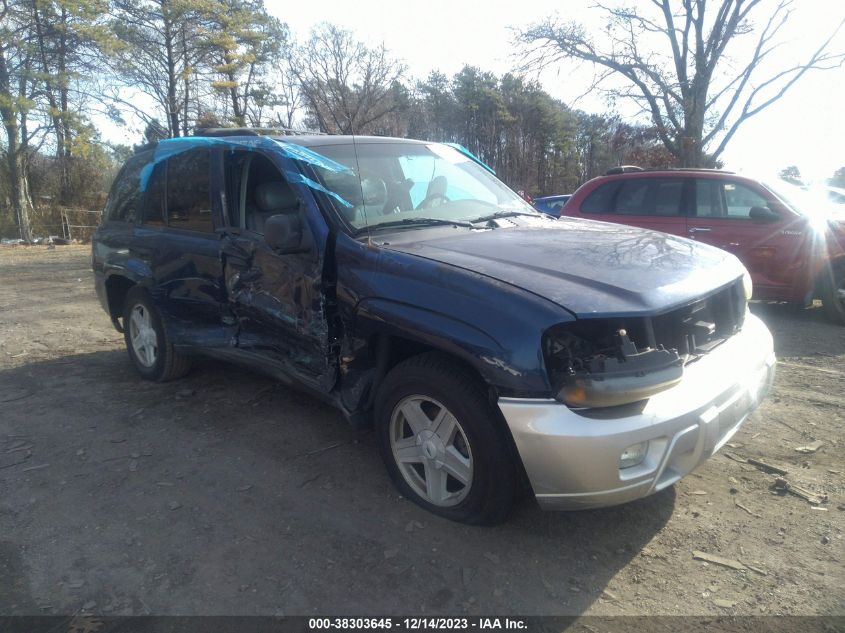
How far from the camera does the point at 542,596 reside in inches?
99.6

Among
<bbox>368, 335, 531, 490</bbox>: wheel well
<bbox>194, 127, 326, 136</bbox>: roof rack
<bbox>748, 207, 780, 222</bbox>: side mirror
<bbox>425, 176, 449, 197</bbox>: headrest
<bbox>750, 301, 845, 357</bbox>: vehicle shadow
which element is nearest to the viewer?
<bbox>368, 335, 531, 490</bbox>: wheel well

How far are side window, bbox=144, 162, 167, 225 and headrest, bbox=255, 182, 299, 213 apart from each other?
3.87ft

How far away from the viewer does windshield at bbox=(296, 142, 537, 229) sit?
11.7 ft

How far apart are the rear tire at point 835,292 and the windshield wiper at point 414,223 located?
5252mm

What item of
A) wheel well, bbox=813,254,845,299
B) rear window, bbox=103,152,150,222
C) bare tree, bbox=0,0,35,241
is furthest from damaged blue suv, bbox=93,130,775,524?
bare tree, bbox=0,0,35,241

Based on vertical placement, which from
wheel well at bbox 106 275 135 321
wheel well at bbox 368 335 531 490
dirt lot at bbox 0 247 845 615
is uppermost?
wheel well at bbox 106 275 135 321

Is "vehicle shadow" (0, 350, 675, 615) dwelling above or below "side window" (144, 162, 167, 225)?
below

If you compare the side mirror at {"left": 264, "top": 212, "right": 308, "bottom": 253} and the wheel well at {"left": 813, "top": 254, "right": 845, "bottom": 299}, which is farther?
the wheel well at {"left": 813, "top": 254, "right": 845, "bottom": 299}

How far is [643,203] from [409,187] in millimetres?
5011

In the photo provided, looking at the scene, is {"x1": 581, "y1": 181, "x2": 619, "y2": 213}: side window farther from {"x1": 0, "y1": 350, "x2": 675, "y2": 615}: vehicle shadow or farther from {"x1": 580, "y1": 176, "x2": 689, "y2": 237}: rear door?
{"x1": 0, "y1": 350, "x2": 675, "y2": 615}: vehicle shadow

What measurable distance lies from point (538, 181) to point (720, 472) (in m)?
37.4

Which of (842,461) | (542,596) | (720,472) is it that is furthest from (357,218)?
(842,461)

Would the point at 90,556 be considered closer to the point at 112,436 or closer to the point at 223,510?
the point at 223,510

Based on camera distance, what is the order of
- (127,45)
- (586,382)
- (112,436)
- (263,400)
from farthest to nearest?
(127,45) → (263,400) → (112,436) → (586,382)
